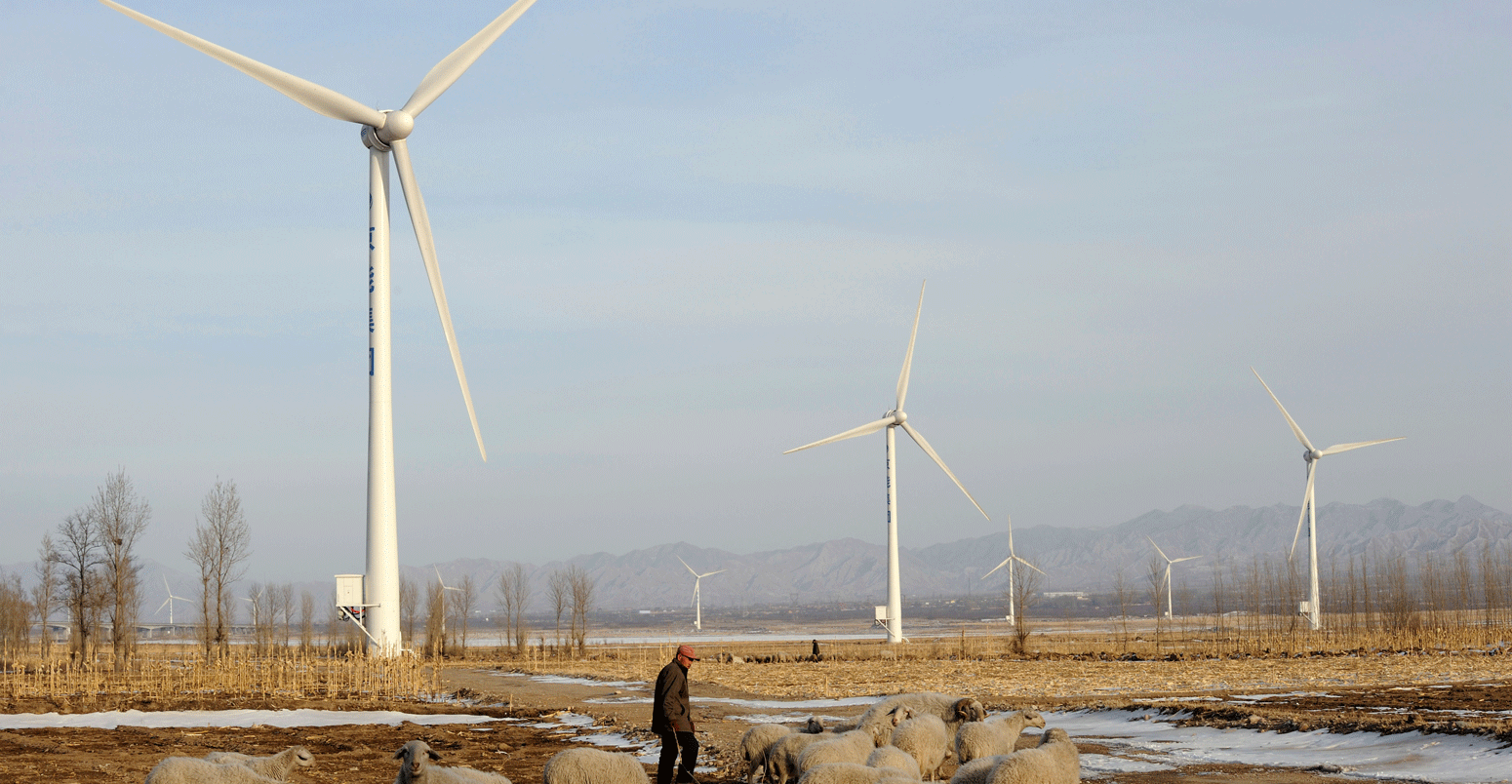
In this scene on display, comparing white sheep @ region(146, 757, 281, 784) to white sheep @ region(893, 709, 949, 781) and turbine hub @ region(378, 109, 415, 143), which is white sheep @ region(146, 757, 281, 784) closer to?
white sheep @ region(893, 709, 949, 781)

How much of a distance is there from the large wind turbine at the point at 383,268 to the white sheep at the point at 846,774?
2494 centimetres

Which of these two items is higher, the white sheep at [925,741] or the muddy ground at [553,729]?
the white sheep at [925,741]

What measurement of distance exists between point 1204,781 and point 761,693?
20988 millimetres

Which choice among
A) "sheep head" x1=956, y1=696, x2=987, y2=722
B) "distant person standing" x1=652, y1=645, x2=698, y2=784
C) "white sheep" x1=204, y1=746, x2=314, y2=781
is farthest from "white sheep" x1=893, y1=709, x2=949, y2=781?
"white sheep" x1=204, y1=746, x2=314, y2=781

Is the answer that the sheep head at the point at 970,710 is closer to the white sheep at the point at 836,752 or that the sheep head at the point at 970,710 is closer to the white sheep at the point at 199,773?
the white sheep at the point at 836,752

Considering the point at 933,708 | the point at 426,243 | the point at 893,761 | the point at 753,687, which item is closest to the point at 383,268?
the point at 426,243

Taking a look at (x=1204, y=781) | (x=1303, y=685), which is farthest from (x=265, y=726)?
(x=1303, y=685)

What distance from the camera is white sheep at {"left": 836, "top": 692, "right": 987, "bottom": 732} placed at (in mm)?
18312

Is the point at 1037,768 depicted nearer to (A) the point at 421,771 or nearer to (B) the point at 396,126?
(A) the point at 421,771

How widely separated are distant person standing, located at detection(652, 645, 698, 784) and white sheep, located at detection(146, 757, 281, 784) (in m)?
4.59

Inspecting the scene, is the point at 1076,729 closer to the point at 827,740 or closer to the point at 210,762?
the point at 827,740

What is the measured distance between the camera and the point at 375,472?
37375 mm

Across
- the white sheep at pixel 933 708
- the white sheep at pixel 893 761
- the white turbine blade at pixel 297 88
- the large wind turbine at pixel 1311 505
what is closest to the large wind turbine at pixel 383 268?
the white turbine blade at pixel 297 88

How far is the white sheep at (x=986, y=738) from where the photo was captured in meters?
16.5
